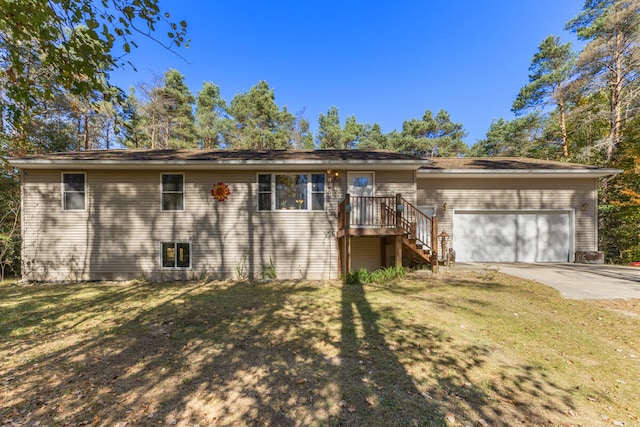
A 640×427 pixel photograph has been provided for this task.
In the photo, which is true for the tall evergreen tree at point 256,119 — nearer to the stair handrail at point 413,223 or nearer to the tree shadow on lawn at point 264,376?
the stair handrail at point 413,223

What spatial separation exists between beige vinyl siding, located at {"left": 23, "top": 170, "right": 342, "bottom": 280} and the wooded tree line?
1.46 metres

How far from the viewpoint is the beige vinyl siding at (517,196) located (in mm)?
10252

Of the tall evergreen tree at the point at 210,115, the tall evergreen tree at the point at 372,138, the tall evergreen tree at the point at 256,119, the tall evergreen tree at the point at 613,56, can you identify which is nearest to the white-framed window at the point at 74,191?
the tall evergreen tree at the point at 256,119

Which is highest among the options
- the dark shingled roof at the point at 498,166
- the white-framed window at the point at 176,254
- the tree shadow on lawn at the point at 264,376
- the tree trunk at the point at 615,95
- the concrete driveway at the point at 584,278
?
the tree trunk at the point at 615,95

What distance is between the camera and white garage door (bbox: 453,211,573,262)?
34.0ft

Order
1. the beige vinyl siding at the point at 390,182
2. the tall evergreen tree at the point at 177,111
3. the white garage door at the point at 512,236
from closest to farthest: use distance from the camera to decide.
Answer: the beige vinyl siding at the point at 390,182
the white garage door at the point at 512,236
the tall evergreen tree at the point at 177,111

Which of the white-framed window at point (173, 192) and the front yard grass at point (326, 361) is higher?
the white-framed window at point (173, 192)

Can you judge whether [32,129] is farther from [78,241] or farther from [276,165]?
[276,165]

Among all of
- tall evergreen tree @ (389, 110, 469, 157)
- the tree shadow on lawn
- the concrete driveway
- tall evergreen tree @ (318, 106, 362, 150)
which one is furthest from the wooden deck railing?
tall evergreen tree @ (389, 110, 469, 157)

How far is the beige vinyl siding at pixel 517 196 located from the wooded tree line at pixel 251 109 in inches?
158

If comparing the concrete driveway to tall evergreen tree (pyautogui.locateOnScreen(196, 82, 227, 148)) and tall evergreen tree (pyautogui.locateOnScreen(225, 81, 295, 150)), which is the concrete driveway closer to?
tall evergreen tree (pyautogui.locateOnScreen(225, 81, 295, 150))

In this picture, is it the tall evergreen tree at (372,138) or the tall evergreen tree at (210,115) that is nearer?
the tall evergreen tree at (210,115)

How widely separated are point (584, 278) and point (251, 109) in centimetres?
2182

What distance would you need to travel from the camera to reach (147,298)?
21.9 ft
